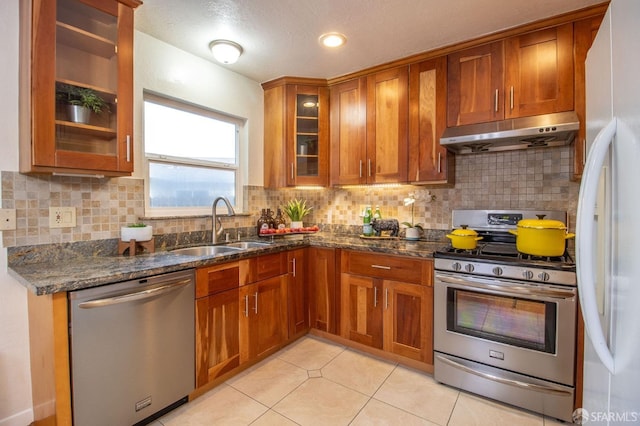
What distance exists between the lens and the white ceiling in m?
1.82

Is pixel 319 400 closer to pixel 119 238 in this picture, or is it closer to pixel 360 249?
pixel 360 249

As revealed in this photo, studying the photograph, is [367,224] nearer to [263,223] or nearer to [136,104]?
[263,223]

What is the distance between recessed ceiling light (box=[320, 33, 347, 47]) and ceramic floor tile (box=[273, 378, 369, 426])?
241 centimetres

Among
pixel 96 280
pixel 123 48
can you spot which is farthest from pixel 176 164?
pixel 96 280

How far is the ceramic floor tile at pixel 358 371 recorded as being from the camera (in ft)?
6.69

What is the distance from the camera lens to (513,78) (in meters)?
2.10

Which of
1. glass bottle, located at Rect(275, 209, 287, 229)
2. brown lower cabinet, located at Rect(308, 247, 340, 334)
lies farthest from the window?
brown lower cabinet, located at Rect(308, 247, 340, 334)

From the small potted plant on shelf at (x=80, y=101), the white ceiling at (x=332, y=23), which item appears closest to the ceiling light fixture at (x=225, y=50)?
the white ceiling at (x=332, y=23)

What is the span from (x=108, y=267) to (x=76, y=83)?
0.99 m

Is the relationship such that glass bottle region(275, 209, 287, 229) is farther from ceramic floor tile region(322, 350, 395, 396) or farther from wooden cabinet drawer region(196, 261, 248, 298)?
ceramic floor tile region(322, 350, 395, 396)

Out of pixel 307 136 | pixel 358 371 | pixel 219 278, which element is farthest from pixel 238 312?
pixel 307 136

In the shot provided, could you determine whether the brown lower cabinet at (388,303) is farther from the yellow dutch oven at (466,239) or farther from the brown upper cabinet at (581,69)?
the brown upper cabinet at (581,69)

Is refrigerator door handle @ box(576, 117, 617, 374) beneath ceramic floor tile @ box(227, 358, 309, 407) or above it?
above

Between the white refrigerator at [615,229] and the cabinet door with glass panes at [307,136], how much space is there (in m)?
2.16
